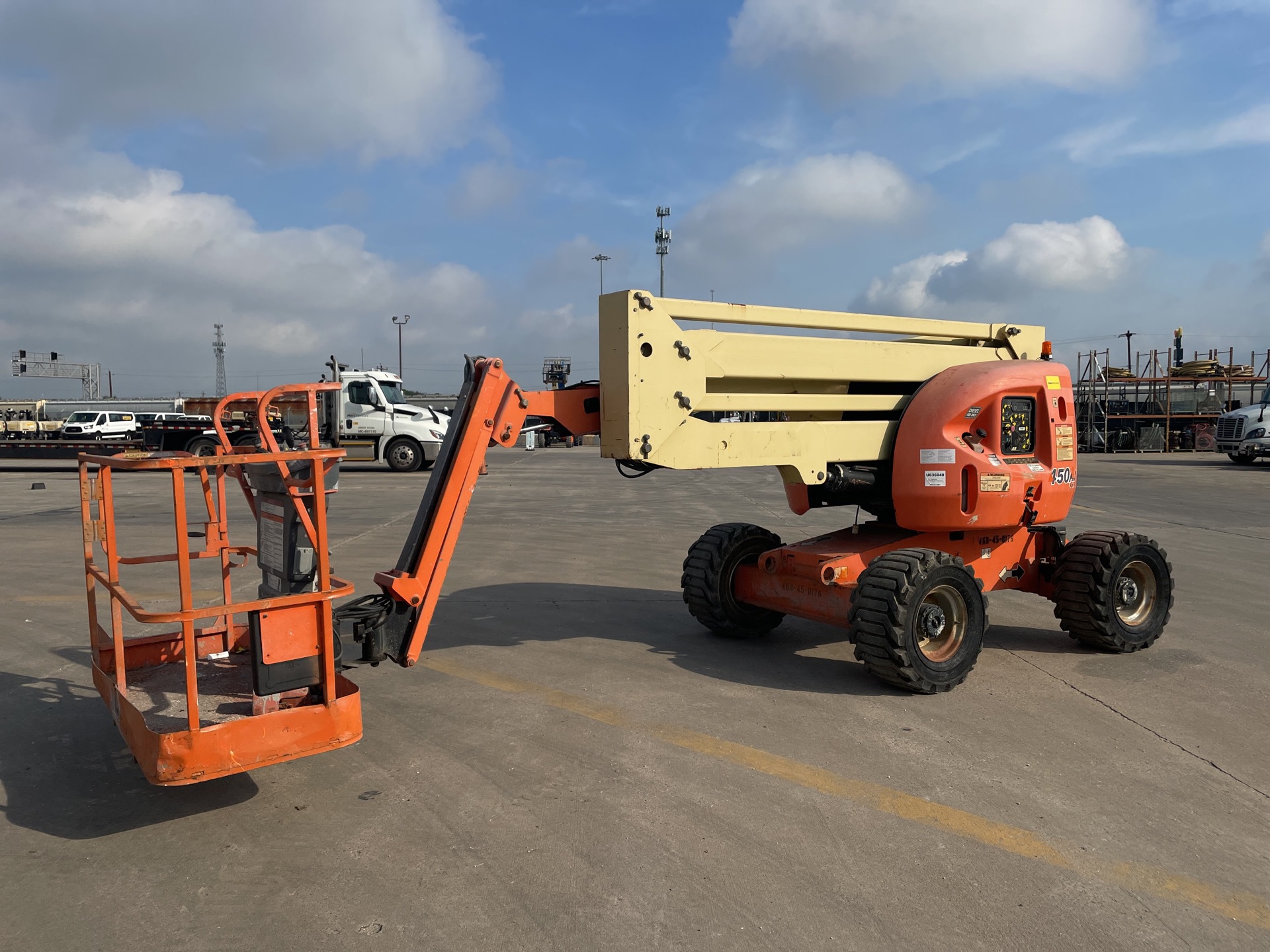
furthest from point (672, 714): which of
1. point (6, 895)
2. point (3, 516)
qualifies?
point (3, 516)

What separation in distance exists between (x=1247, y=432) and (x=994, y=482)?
26945 millimetres

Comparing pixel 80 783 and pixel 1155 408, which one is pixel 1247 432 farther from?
pixel 80 783

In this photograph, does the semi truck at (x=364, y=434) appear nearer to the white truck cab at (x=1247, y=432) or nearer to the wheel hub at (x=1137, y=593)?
the wheel hub at (x=1137, y=593)

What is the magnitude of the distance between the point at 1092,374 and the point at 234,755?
41355 millimetres

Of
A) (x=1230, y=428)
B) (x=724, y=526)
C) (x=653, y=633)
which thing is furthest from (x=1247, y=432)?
(x=653, y=633)

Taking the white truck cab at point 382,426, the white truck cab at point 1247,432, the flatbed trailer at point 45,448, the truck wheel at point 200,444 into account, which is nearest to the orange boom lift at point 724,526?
the white truck cab at point 382,426

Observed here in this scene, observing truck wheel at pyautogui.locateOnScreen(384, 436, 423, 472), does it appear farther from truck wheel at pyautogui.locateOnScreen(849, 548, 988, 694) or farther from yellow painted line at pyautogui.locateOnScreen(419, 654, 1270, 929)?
truck wheel at pyautogui.locateOnScreen(849, 548, 988, 694)

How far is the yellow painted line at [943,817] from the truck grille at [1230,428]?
29.5 m

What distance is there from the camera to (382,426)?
2477 centimetres

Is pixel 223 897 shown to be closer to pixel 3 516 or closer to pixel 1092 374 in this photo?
pixel 3 516

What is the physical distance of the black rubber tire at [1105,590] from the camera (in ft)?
21.8

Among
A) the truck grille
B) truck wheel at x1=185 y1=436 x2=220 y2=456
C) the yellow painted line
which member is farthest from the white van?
the truck grille

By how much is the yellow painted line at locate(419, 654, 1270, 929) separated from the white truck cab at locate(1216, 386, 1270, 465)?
2899 centimetres

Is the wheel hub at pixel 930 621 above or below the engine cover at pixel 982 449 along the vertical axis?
below
